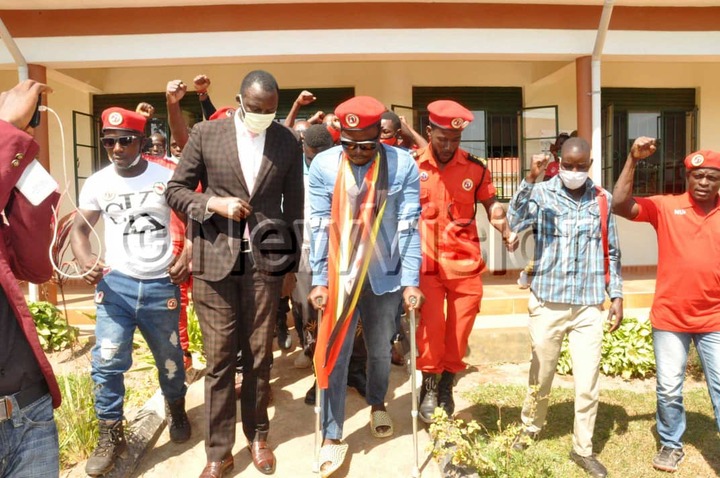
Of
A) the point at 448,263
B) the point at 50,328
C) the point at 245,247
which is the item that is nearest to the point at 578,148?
the point at 448,263

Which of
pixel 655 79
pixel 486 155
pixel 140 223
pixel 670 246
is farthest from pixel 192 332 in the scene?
pixel 655 79

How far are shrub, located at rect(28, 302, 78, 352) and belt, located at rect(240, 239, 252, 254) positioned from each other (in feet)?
11.9

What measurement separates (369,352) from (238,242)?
42.1 inches

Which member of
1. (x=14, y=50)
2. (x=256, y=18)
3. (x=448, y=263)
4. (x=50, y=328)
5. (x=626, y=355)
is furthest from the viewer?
(x=256, y=18)

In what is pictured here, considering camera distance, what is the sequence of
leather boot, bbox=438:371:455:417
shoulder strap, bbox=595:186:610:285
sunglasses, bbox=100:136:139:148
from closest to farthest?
sunglasses, bbox=100:136:139:148
shoulder strap, bbox=595:186:610:285
leather boot, bbox=438:371:455:417

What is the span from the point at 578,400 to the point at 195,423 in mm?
2588

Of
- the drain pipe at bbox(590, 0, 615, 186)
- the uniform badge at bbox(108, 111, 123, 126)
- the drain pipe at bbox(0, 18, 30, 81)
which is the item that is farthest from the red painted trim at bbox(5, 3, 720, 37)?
the uniform badge at bbox(108, 111, 123, 126)

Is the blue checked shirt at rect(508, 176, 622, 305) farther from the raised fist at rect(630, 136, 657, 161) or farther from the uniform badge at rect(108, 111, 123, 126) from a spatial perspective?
the uniform badge at rect(108, 111, 123, 126)

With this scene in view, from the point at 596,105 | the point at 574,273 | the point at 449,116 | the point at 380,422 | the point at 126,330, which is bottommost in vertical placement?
the point at 380,422

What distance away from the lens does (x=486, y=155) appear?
8.68 m

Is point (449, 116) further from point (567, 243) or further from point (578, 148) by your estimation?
point (567, 243)

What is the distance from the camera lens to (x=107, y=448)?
131 inches

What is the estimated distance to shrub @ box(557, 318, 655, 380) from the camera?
5.43 metres

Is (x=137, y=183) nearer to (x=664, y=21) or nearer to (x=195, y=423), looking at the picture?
(x=195, y=423)
